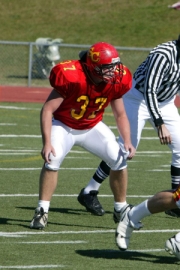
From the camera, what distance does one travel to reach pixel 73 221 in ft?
23.7

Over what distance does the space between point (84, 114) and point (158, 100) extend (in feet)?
3.12

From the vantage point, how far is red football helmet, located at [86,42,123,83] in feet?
21.2

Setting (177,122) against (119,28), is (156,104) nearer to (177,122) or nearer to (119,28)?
(177,122)

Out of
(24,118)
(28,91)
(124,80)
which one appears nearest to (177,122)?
(124,80)

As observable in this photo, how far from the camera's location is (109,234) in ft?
21.9

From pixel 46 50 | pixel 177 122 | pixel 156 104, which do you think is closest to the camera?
pixel 156 104

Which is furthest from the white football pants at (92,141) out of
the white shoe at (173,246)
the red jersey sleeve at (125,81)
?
the white shoe at (173,246)

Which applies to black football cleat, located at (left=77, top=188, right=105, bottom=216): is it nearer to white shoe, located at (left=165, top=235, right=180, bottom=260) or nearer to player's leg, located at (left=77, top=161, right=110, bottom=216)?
player's leg, located at (left=77, top=161, right=110, bottom=216)

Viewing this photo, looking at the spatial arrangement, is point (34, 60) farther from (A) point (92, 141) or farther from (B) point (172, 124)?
(A) point (92, 141)

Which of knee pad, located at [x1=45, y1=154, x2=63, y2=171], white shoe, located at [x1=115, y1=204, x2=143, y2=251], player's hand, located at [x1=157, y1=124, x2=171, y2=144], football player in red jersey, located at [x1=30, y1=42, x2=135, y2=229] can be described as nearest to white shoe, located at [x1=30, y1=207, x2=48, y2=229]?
football player in red jersey, located at [x1=30, y1=42, x2=135, y2=229]

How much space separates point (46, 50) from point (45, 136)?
1682 centimetres

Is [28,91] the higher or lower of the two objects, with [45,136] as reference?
lower

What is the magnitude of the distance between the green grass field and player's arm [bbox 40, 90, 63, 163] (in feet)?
2.30

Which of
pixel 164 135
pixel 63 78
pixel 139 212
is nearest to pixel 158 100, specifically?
pixel 164 135
